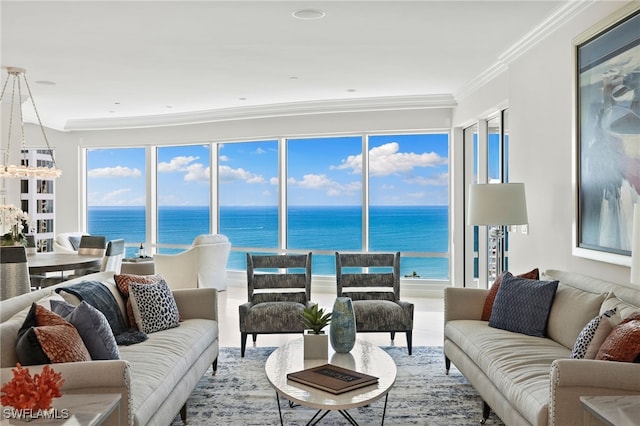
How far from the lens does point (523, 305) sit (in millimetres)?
3629

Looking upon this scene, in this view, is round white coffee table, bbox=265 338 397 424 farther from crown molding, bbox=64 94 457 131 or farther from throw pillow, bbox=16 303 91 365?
crown molding, bbox=64 94 457 131

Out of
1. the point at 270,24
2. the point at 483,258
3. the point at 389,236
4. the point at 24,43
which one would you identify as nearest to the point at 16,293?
the point at 24,43

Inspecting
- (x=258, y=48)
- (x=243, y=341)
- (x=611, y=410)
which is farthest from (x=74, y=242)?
(x=611, y=410)

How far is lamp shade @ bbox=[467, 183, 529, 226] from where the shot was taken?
438 cm

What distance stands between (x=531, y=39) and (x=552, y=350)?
2.80 m

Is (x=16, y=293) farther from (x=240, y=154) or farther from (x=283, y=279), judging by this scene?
(x=240, y=154)

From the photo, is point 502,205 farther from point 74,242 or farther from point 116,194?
point 116,194

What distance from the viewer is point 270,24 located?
14.3ft

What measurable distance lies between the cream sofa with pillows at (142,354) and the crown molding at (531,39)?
11.2ft

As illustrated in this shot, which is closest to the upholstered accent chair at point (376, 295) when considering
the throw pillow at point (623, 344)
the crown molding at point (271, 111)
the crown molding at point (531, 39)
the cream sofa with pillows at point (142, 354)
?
the cream sofa with pillows at point (142, 354)

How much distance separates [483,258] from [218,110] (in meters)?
4.65

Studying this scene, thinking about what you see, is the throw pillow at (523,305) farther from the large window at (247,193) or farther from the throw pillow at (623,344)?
the large window at (247,193)

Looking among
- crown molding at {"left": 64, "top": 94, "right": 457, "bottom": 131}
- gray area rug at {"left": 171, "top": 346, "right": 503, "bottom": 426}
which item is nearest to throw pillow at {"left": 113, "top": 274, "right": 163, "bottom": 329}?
gray area rug at {"left": 171, "top": 346, "right": 503, "bottom": 426}

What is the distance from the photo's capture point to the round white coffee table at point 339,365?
104 inches
